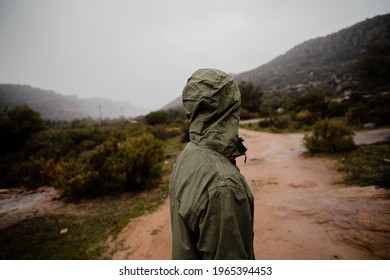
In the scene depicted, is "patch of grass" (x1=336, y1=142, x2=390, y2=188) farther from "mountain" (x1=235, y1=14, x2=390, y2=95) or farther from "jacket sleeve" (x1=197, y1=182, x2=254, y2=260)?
"mountain" (x1=235, y1=14, x2=390, y2=95)

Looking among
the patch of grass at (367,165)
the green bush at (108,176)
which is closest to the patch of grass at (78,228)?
the green bush at (108,176)

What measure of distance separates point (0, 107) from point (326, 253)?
85.1ft

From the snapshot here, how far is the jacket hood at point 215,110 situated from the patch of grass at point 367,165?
4368 millimetres

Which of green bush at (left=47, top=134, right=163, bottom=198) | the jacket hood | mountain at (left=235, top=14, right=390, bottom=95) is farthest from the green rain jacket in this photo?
mountain at (left=235, top=14, right=390, bottom=95)

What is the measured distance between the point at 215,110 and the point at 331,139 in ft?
24.2

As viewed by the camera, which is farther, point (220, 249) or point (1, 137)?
point (1, 137)

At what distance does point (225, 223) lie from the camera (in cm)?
102

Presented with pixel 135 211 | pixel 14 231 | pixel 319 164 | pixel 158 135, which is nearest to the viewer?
pixel 14 231

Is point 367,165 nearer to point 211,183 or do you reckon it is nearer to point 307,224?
point 307,224

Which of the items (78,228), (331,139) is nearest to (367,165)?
(331,139)

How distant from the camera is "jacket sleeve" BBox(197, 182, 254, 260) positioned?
102cm
